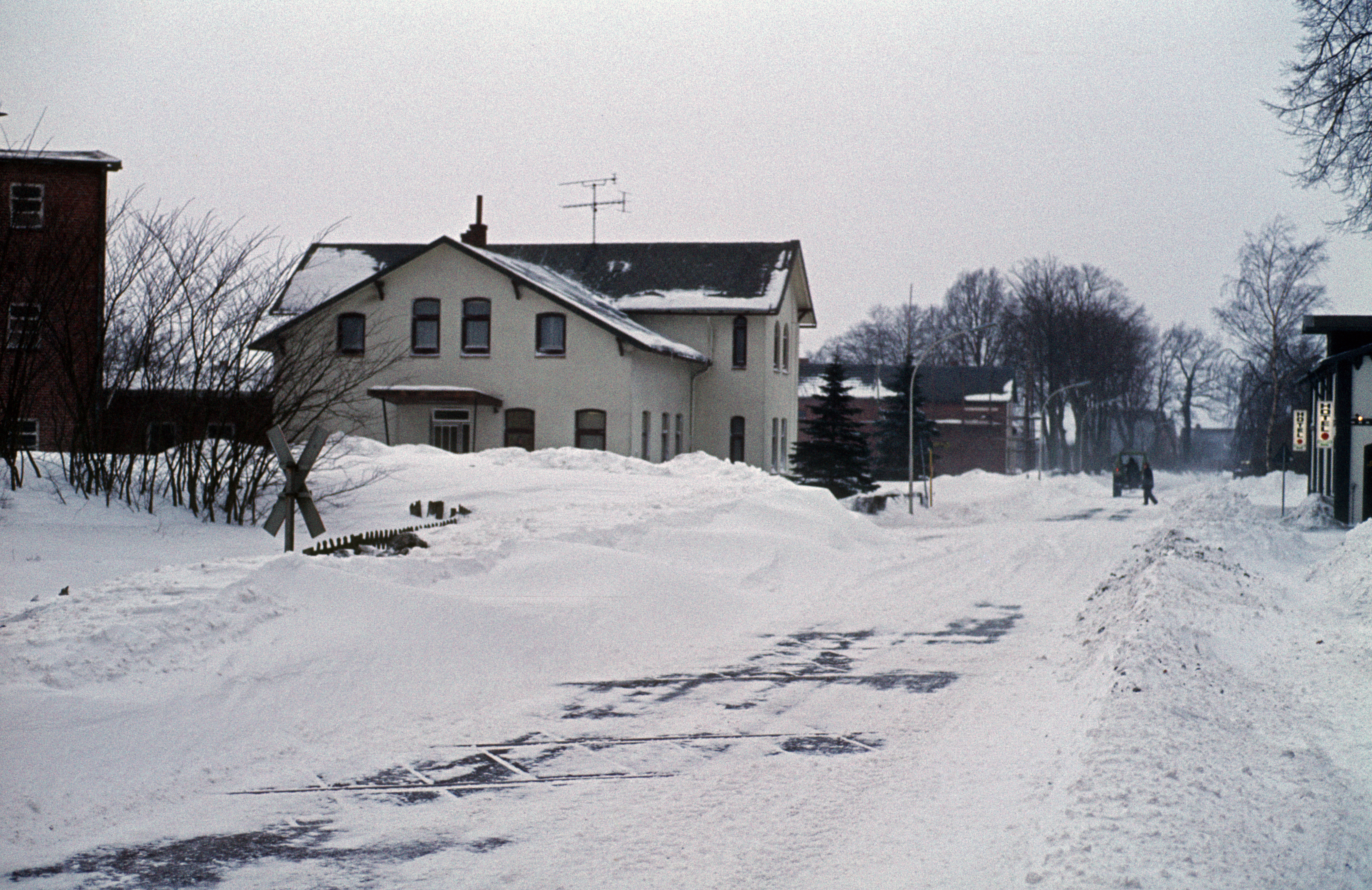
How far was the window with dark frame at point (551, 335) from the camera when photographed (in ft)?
122

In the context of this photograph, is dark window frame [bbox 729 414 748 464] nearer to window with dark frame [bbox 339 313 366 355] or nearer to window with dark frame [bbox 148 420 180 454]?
window with dark frame [bbox 339 313 366 355]

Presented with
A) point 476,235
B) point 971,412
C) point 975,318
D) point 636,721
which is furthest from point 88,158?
point 975,318

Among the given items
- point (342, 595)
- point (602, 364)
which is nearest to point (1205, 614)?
point (342, 595)

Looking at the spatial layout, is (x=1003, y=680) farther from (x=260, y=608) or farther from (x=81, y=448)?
(x=81, y=448)

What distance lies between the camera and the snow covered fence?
12.1 m

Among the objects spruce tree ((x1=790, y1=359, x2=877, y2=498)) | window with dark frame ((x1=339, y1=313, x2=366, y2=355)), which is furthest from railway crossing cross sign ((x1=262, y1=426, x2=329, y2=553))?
spruce tree ((x1=790, y1=359, x2=877, y2=498))

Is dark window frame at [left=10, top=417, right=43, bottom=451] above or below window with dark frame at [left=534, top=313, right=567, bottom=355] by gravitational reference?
below

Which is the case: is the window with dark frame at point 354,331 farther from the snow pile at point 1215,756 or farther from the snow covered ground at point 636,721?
the snow pile at point 1215,756

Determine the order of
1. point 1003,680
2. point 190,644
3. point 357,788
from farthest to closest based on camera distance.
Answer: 1. point 1003,680
2. point 190,644
3. point 357,788

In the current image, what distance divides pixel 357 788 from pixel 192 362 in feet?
37.8

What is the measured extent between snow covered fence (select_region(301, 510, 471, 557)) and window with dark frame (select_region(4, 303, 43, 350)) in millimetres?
4984

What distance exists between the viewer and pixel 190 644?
8.38m

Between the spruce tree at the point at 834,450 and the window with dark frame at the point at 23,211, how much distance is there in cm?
2700

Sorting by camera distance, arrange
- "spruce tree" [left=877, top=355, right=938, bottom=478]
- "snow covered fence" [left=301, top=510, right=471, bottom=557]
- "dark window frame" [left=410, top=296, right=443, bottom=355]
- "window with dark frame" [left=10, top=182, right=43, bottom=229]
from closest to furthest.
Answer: "snow covered fence" [left=301, top=510, right=471, bottom=557], "window with dark frame" [left=10, top=182, right=43, bottom=229], "dark window frame" [left=410, top=296, right=443, bottom=355], "spruce tree" [left=877, top=355, right=938, bottom=478]
